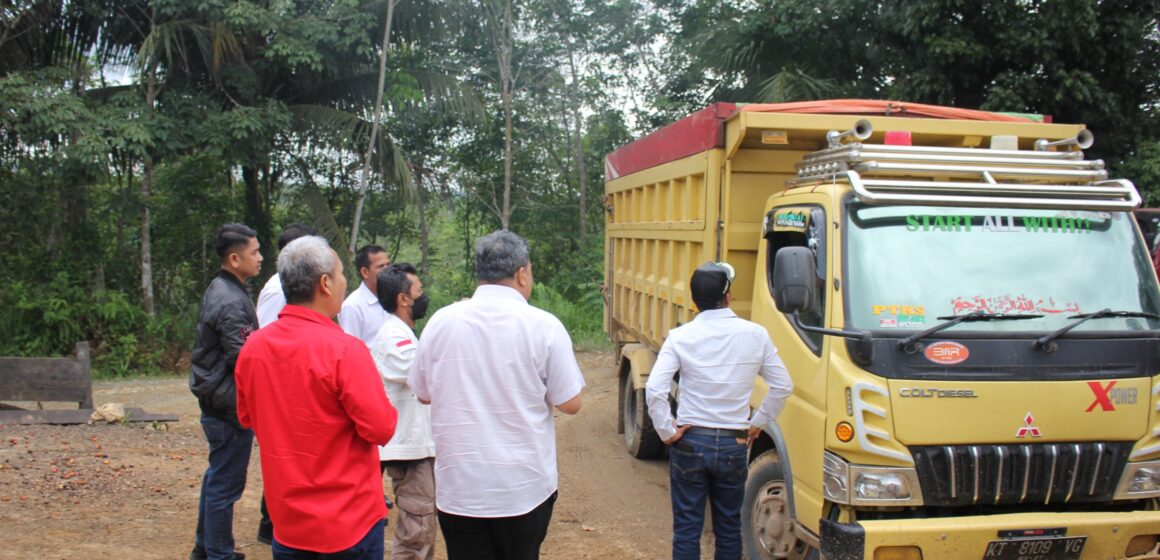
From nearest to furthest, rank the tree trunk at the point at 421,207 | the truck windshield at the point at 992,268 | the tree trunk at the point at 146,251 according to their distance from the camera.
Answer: the truck windshield at the point at 992,268, the tree trunk at the point at 146,251, the tree trunk at the point at 421,207

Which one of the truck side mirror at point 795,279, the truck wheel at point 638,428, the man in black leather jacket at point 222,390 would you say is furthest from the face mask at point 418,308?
the truck wheel at point 638,428

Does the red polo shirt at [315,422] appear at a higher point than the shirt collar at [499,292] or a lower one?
lower

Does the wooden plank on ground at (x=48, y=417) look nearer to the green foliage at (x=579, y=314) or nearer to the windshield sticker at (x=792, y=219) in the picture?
the windshield sticker at (x=792, y=219)

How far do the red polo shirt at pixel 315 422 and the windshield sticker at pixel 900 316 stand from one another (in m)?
2.29

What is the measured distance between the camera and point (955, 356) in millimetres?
3889

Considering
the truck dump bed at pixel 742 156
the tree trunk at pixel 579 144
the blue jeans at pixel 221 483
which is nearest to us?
the blue jeans at pixel 221 483

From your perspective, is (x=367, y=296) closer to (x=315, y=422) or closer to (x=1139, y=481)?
(x=315, y=422)

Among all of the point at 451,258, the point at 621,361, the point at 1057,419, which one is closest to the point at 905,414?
the point at 1057,419

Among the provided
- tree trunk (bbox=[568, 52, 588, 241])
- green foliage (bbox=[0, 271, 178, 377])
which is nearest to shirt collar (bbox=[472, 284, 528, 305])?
green foliage (bbox=[0, 271, 178, 377])

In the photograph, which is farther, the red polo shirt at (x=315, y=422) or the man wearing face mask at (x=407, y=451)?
the man wearing face mask at (x=407, y=451)

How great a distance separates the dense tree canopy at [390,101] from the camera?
36.8 ft

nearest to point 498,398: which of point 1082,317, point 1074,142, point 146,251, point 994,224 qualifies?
point 994,224

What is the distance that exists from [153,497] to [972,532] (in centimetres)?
522

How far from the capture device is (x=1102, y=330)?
4047 mm
